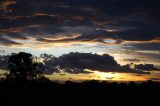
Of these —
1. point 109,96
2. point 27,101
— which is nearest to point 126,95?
point 109,96

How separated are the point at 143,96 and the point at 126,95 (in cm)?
296

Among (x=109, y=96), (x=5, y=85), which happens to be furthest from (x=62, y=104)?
(x=5, y=85)

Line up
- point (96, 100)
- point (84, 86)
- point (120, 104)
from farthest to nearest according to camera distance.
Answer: point (84, 86), point (96, 100), point (120, 104)

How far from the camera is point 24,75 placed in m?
85.8

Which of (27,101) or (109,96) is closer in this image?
A: (27,101)

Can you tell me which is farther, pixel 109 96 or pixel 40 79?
pixel 40 79

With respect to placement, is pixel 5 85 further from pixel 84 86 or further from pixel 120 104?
pixel 120 104

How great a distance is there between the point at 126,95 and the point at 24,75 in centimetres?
4031

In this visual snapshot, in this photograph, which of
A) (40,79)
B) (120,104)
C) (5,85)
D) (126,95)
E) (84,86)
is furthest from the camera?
(40,79)

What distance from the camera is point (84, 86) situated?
69438 millimetres

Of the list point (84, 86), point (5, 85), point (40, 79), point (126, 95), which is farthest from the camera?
point (40, 79)

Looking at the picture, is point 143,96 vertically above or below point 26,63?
below

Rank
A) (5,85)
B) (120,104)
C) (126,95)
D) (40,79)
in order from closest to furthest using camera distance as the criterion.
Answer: (120,104) → (126,95) → (5,85) → (40,79)

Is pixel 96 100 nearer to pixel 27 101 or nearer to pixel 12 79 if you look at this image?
pixel 27 101
